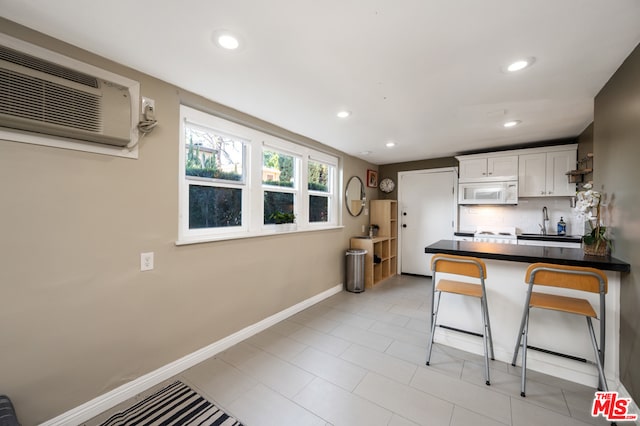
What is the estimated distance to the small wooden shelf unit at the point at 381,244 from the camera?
4395mm

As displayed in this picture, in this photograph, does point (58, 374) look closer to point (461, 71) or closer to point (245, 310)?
point (245, 310)

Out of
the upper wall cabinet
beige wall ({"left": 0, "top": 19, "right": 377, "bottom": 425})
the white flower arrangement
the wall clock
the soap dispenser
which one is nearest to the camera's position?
beige wall ({"left": 0, "top": 19, "right": 377, "bottom": 425})

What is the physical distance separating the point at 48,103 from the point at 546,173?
5.38 m

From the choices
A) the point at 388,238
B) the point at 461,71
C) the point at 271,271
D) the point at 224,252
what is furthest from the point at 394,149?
the point at 224,252

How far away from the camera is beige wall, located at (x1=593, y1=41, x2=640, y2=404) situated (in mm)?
1593

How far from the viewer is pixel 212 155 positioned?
8.21 feet

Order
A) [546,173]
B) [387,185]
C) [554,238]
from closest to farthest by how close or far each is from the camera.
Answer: [554,238]
[546,173]
[387,185]

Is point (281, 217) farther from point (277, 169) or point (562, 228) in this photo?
point (562, 228)

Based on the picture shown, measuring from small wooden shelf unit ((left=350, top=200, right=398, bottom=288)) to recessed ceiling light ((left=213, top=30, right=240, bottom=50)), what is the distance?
3.45 meters

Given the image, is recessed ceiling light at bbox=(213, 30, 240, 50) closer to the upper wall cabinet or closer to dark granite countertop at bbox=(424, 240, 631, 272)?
dark granite countertop at bbox=(424, 240, 631, 272)

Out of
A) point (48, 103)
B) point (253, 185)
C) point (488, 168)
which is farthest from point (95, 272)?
point (488, 168)


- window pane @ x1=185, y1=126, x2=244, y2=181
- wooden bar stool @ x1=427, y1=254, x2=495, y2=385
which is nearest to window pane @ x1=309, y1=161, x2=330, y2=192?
Result: window pane @ x1=185, y1=126, x2=244, y2=181

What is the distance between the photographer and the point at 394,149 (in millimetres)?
4211

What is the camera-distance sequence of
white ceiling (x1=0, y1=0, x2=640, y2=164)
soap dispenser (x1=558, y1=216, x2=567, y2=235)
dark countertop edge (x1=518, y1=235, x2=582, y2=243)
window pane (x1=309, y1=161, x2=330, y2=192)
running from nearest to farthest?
white ceiling (x1=0, y1=0, x2=640, y2=164) → dark countertop edge (x1=518, y1=235, x2=582, y2=243) → soap dispenser (x1=558, y1=216, x2=567, y2=235) → window pane (x1=309, y1=161, x2=330, y2=192)
